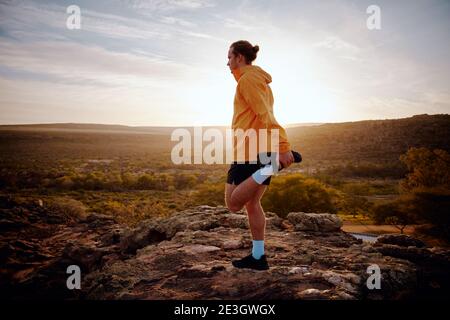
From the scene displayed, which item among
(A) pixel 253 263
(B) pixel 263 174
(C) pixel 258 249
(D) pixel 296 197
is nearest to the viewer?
(B) pixel 263 174

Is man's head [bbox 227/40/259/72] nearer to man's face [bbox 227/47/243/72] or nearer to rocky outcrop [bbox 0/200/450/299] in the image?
man's face [bbox 227/47/243/72]

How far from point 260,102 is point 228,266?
6.68 feet

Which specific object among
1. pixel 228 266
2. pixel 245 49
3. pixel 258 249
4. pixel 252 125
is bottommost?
pixel 228 266

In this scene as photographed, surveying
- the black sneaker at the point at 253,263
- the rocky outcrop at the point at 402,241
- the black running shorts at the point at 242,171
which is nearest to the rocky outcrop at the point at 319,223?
the rocky outcrop at the point at 402,241

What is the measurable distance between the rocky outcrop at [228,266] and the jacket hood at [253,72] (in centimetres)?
212

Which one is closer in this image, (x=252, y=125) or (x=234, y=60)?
(x=252, y=125)

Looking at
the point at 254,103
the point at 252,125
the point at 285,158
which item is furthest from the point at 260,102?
the point at 285,158

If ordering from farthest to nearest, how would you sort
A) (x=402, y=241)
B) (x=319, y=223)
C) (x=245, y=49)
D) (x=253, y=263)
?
1. (x=319, y=223)
2. (x=402, y=241)
3. (x=253, y=263)
4. (x=245, y=49)

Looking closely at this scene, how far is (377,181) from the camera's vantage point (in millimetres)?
45875

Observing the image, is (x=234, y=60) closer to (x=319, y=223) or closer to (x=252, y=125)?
(x=252, y=125)

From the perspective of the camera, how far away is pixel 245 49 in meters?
3.28

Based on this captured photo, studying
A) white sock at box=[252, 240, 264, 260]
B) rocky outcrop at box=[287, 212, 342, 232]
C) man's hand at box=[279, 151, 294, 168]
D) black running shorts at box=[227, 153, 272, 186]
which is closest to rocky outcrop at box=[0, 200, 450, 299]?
rocky outcrop at box=[287, 212, 342, 232]

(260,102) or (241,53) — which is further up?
(241,53)

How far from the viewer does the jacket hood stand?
313cm
